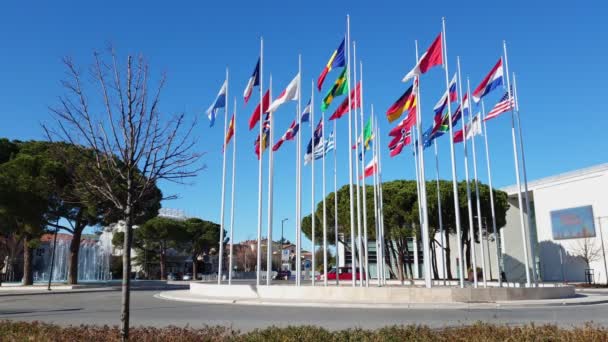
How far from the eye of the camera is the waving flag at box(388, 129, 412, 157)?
24.9 m

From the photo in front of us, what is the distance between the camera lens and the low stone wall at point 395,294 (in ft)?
64.3

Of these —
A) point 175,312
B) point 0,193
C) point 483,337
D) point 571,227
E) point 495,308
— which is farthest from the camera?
point 571,227

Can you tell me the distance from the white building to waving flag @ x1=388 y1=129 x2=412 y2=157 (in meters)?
23.1

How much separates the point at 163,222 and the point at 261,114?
4202 cm

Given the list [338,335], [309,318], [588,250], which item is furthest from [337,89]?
[588,250]

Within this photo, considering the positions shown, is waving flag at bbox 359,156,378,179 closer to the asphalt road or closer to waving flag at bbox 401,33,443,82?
waving flag at bbox 401,33,443,82

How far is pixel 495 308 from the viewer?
1823 centimetres

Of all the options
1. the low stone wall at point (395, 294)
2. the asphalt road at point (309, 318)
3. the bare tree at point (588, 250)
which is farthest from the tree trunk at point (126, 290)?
the bare tree at point (588, 250)

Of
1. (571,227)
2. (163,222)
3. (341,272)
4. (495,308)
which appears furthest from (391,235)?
(163,222)

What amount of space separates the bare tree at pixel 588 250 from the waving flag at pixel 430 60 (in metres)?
32.4

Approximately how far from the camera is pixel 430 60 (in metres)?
19.9

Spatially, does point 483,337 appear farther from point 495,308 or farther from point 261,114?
point 261,114

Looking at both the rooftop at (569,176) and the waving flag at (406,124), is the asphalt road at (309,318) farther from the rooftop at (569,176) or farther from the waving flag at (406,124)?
the rooftop at (569,176)

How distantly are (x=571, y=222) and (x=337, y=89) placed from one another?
120 ft
